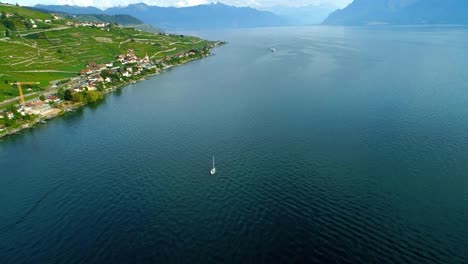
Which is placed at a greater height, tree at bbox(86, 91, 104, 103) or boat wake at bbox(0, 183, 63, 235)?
tree at bbox(86, 91, 104, 103)

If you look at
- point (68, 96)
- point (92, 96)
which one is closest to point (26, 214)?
point (68, 96)

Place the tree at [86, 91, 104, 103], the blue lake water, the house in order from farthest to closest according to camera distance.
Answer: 1. the tree at [86, 91, 104, 103]
2. the house
3. the blue lake water

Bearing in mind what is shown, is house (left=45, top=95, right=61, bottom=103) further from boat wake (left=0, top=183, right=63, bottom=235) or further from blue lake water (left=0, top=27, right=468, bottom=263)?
boat wake (left=0, top=183, right=63, bottom=235)

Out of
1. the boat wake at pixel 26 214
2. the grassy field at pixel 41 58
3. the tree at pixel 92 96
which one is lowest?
the boat wake at pixel 26 214

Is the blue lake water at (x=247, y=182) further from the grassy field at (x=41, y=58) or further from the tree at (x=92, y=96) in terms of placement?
the grassy field at (x=41, y=58)

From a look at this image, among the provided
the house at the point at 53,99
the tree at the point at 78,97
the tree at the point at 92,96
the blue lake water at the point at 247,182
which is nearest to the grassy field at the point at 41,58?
the house at the point at 53,99

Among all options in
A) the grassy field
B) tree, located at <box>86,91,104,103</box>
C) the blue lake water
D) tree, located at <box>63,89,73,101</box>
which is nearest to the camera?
the blue lake water

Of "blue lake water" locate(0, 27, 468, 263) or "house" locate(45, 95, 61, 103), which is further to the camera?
"house" locate(45, 95, 61, 103)

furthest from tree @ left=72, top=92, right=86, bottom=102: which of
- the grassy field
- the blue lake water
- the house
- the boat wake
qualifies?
the boat wake
